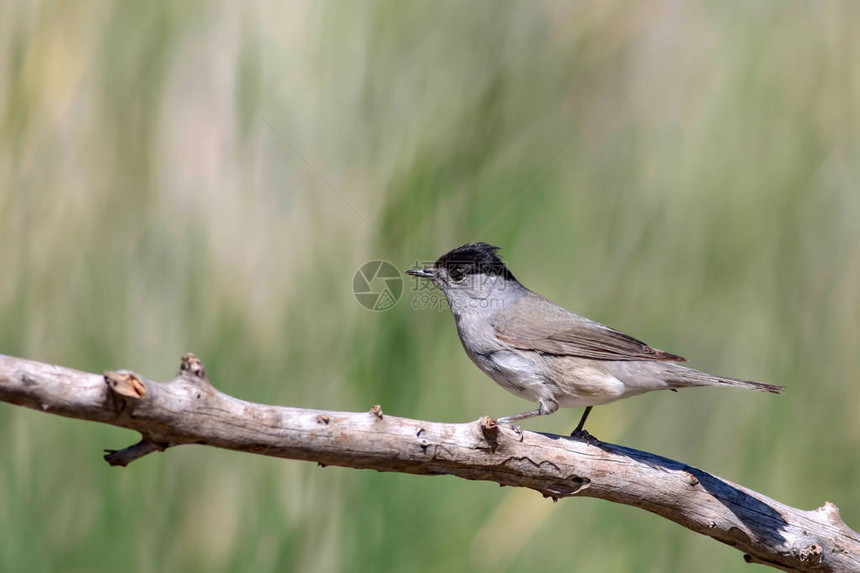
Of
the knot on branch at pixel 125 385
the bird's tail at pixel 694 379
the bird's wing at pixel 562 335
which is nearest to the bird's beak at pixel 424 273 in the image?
the bird's wing at pixel 562 335

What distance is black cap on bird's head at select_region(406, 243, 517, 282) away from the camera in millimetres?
3457

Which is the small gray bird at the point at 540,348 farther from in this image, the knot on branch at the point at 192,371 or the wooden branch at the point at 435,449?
the knot on branch at the point at 192,371

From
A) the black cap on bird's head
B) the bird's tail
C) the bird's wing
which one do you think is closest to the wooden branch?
the bird's tail

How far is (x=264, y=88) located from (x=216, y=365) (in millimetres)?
1347

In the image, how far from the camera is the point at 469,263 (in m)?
3.52

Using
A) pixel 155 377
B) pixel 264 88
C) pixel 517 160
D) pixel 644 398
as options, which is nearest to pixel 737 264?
pixel 644 398

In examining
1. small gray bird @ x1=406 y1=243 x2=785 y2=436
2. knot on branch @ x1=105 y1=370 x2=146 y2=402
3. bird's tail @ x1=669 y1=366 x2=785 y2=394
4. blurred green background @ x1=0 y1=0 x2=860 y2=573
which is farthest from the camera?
blurred green background @ x1=0 y1=0 x2=860 y2=573

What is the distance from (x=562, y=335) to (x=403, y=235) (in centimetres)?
86

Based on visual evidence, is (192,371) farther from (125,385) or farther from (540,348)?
(540,348)

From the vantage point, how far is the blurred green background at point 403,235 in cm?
301

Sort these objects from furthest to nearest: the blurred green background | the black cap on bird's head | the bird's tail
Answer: the black cap on bird's head
the blurred green background
the bird's tail

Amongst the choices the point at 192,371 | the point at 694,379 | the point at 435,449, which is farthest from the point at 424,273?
the point at 192,371

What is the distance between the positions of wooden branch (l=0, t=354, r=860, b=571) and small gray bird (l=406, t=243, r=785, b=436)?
0.43 m

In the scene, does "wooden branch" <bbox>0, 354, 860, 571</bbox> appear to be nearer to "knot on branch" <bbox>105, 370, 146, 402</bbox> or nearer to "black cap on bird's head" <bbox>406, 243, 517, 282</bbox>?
"knot on branch" <bbox>105, 370, 146, 402</bbox>
